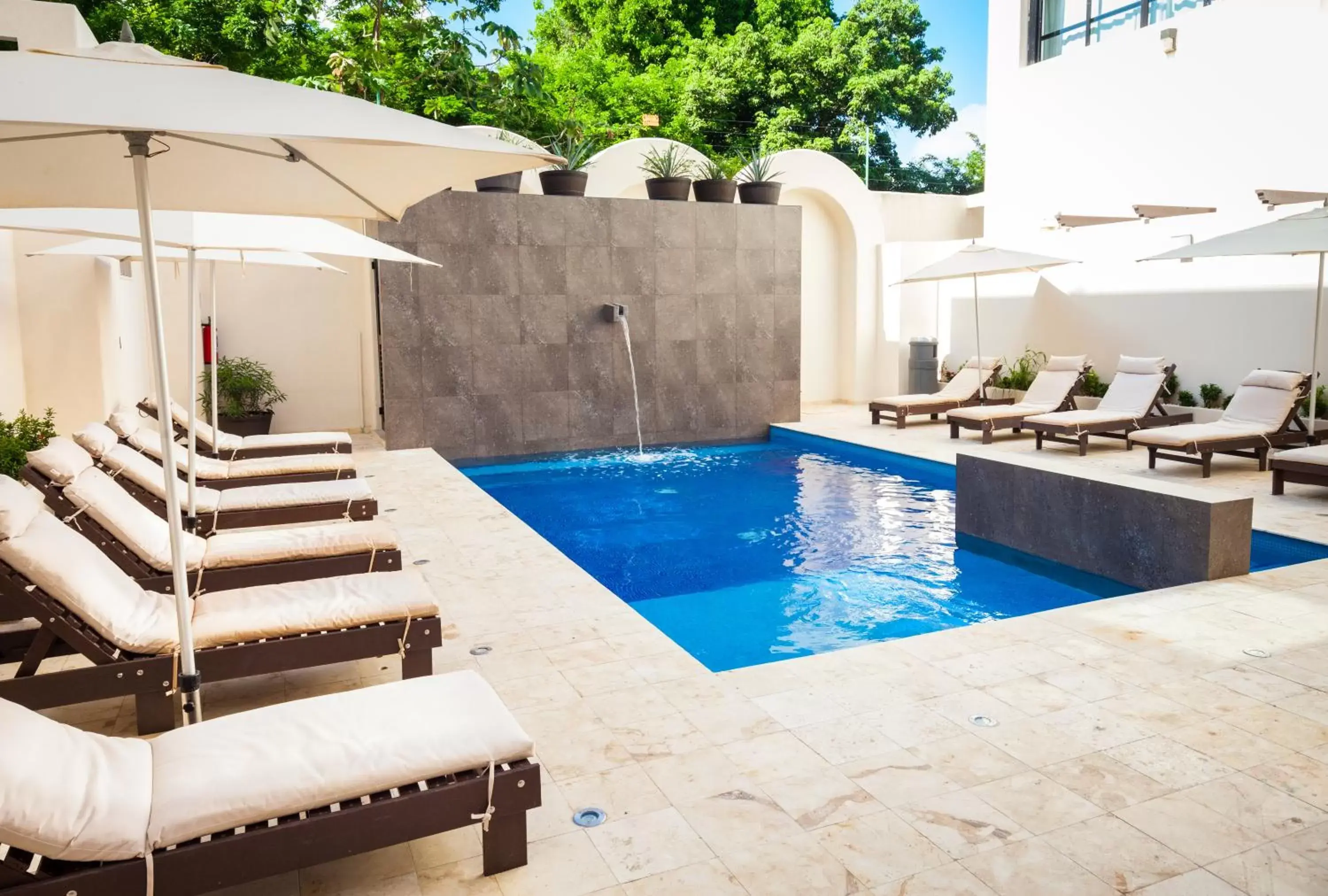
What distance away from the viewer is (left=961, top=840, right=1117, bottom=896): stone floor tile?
2496 mm

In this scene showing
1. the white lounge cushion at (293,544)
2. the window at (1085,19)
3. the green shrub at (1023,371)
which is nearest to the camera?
the white lounge cushion at (293,544)

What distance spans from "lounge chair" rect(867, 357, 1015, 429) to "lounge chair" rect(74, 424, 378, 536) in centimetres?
812

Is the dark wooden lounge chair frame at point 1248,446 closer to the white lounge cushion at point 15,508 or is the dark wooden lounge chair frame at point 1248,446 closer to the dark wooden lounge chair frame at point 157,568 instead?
the dark wooden lounge chair frame at point 157,568

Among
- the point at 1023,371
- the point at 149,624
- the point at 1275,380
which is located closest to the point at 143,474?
the point at 149,624

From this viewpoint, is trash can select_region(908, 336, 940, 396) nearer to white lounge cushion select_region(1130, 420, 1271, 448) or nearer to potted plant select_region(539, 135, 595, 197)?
white lounge cushion select_region(1130, 420, 1271, 448)

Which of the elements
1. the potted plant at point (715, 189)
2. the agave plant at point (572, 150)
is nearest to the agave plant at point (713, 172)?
the potted plant at point (715, 189)

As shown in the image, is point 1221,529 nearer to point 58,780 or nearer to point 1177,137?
point 58,780

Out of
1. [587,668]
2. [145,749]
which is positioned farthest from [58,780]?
[587,668]

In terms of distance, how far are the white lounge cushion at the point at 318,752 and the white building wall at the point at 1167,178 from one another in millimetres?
11123

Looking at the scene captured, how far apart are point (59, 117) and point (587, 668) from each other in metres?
2.83

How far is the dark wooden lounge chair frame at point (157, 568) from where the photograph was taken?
4.25 metres

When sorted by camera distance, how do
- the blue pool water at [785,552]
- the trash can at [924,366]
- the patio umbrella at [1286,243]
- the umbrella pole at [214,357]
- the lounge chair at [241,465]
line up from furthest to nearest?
the trash can at [924,366] → the patio umbrella at [1286,243] → the umbrella pole at [214,357] → the lounge chair at [241,465] → the blue pool water at [785,552]

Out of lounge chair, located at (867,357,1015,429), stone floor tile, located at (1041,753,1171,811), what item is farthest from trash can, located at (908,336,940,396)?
stone floor tile, located at (1041,753,1171,811)

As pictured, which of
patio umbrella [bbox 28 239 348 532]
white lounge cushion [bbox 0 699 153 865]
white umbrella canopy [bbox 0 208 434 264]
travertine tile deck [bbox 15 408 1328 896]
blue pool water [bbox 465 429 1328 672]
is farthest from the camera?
blue pool water [bbox 465 429 1328 672]
